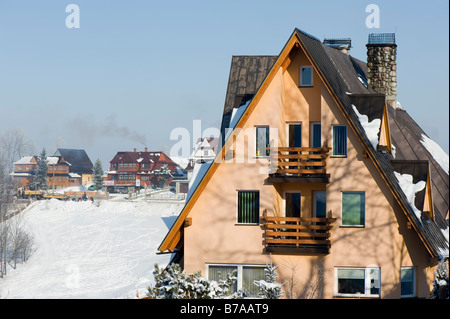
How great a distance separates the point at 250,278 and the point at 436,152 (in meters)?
14.1

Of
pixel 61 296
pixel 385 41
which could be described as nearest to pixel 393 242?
pixel 385 41

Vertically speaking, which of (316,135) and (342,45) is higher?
(342,45)

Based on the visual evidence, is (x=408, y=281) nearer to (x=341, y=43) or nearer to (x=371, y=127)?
(x=371, y=127)

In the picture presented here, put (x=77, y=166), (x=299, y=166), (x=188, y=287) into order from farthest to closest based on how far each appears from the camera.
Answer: (x=77, y=166), (x=299, y=166), (x=188, y=287)

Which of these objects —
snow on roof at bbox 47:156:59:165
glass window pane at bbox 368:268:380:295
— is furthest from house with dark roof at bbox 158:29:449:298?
snow on roof at bbox 47:156:59:165

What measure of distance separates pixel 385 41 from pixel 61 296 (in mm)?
41991

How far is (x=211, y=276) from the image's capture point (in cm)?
2538

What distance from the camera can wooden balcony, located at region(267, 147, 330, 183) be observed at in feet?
81.6

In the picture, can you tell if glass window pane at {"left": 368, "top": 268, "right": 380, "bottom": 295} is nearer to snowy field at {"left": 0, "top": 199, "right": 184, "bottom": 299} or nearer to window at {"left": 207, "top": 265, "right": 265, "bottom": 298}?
window at {"left": 207, "top": 265, "right": 265, "bottom": 298}

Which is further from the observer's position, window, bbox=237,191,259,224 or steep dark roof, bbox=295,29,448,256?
window, bbox=237,191,259,224

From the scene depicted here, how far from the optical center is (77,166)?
167 meters

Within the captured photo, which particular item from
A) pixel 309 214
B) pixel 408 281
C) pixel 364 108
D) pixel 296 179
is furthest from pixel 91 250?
pixel 408 281

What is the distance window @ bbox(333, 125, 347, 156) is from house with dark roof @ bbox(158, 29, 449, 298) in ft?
0.12

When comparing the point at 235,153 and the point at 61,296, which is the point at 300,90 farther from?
the point at 61,296
